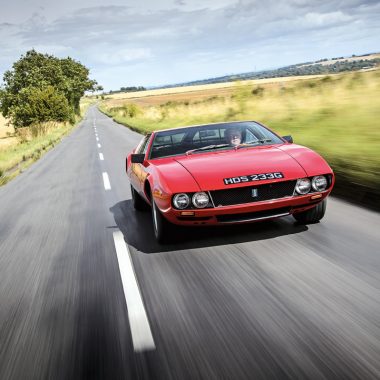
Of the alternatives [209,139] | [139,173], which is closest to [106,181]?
[139,173]

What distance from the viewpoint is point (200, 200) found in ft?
14.7

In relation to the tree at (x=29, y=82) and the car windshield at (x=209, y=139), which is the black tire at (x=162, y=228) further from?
the tree at (x=29, y=82)

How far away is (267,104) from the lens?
62.7ft

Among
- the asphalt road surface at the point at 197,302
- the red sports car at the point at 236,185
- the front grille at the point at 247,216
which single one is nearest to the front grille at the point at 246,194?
the red sports car at the point at 236,185

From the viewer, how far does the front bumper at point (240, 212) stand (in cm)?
447

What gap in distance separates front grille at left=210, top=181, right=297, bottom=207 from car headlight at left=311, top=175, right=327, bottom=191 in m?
0.36

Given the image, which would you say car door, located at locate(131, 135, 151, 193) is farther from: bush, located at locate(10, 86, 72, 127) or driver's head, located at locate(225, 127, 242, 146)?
bush, located at locate(10, 86, 72, 127)

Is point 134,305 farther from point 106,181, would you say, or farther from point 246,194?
point 106,181

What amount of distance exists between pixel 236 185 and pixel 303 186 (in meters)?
0.74

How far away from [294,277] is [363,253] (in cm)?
88

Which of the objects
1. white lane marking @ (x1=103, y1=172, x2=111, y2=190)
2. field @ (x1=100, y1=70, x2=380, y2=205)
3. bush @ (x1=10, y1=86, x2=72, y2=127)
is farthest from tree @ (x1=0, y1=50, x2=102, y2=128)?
white lane marking @ (x1=103, y1=172, x2=111, y2=190)

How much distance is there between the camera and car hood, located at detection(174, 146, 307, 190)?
454cm

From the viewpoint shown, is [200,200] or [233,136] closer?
[200,200]

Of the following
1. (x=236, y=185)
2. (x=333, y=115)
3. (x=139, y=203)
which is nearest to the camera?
(x=236, y=185)
